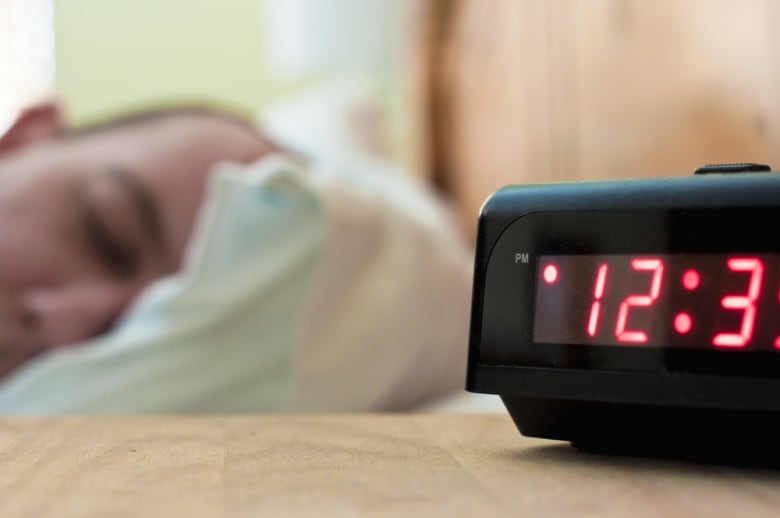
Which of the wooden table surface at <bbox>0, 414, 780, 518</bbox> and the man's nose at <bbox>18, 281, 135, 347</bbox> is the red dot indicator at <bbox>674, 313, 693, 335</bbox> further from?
the man's nose at <bbox>18, 281, 135, 347</bbox>

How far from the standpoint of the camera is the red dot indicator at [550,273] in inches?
16.7

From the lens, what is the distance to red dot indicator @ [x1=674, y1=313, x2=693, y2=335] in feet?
1.28

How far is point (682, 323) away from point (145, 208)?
2.39ft

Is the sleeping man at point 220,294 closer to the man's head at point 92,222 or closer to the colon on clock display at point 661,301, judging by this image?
the man's head at point 92,222

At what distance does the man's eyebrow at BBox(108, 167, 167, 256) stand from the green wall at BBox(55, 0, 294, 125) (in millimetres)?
1355

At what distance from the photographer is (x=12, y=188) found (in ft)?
3.26

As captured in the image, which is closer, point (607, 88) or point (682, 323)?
point (682, 323)

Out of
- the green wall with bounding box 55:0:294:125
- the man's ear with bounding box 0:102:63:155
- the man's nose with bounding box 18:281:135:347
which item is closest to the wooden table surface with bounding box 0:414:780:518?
the man's nose with bounding box 18:281:135:347

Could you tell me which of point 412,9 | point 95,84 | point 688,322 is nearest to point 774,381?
point 688,322

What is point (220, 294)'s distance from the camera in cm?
82

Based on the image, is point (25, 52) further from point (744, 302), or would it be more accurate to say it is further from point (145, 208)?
point (744, 302)

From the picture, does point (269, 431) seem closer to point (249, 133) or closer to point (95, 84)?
point (249, 133)

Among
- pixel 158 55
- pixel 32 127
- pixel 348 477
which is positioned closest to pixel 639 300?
pixel 348 477

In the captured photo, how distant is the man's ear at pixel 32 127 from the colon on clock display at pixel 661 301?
100 cm
